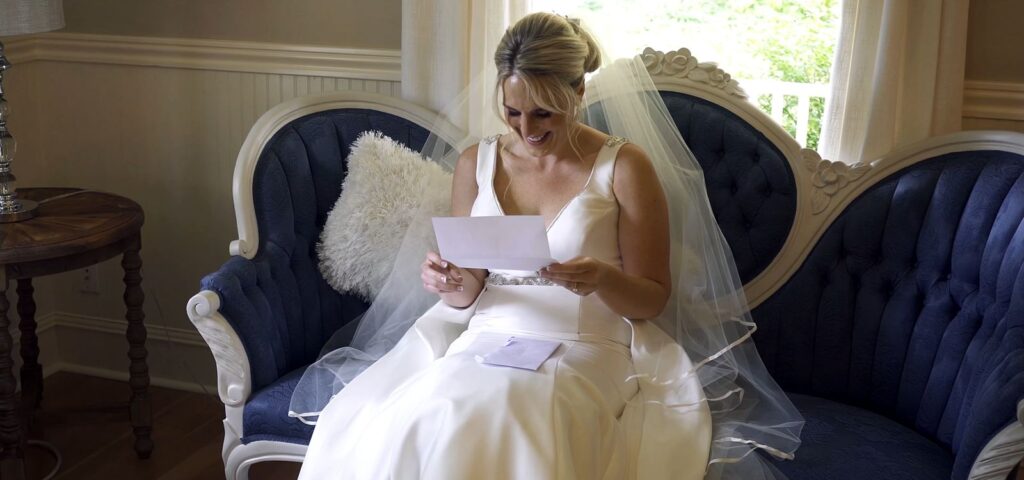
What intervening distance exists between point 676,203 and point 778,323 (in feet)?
1.38

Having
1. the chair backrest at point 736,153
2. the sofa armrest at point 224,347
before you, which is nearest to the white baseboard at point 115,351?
the sofa armrest at point 224,347

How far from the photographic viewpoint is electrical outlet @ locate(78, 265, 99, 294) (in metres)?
3.54

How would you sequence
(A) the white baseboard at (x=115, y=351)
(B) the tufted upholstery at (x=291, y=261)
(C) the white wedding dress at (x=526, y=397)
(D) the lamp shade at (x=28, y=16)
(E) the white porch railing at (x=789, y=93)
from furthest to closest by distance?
1. (A) the white baseboard at (x=115, y=351)
2. (E) the white porch railing at (x=789, y=93)
3. (D) the lamp shade at (x=28, y=16)
4. (B) the tufted upholstery at (x=291, y=261)
5. (C) the white wedding dress at (x=526, y=397)

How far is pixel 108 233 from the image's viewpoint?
2650mm

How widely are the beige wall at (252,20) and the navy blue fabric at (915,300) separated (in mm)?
1487

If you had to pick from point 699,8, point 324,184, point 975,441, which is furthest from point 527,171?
point 975,441

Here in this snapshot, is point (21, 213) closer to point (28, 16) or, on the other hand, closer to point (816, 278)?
point (28, 16)

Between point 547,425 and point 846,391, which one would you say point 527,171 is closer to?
point 547,425

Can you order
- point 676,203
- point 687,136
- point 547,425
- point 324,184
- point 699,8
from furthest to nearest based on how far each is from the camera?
point 699,8
point 324,184
point 687,136
point 676,203
point 547,425

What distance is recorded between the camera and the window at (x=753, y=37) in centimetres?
290

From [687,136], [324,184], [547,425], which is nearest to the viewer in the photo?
[547,425]

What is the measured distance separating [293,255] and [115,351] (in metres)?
1.35

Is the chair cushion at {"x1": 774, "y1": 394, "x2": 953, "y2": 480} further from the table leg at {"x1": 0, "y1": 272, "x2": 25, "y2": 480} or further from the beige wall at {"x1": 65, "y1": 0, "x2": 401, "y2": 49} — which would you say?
the table leg at {"x1": 0, "y1": 272, "x2": 25, "y2": 480}

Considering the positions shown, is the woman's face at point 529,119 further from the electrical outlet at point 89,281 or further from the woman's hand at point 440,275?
the electrical outlet at point 89,281
